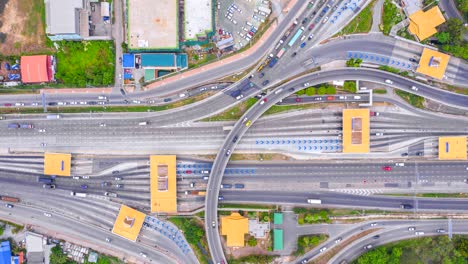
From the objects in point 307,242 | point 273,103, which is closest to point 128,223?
point 307,242

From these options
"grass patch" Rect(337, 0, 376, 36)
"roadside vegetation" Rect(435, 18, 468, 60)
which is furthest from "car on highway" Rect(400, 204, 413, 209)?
"grass patch" Rect(337, 0, 376, 36)

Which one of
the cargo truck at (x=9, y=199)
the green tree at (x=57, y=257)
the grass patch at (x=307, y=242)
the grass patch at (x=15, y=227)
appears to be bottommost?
the green tree at (x=57, y=257)

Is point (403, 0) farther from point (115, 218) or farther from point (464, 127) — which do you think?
point (115, 218)

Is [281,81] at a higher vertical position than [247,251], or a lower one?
higher

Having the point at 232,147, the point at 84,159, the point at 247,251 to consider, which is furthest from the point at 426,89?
the point at 84,159

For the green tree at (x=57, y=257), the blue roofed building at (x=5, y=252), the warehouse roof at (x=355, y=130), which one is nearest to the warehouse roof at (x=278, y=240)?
the warehouse roof at (x=355, y=130)

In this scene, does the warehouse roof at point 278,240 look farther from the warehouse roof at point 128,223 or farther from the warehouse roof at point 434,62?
the warehouse roof at point 434,62
